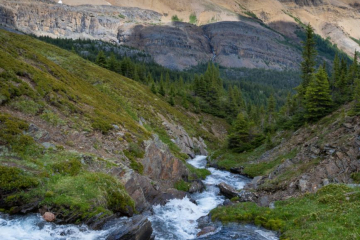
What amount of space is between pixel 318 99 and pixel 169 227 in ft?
92.8

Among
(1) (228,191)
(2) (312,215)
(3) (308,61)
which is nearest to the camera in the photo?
(2) (312,215)

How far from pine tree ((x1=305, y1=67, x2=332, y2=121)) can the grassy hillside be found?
73.5 feet

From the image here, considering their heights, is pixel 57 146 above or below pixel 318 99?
below

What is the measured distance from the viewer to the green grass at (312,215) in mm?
12812

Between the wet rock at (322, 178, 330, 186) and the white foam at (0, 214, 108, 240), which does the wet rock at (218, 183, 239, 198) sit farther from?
the white foam at (0, 214, 108, 240)

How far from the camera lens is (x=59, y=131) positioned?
69.2 feet

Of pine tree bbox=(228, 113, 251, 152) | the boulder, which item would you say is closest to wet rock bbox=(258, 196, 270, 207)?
the boulder

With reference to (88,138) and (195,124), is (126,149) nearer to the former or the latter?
(88,138)

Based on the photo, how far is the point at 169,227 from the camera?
1717 cm

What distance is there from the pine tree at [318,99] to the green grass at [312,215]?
757 inches

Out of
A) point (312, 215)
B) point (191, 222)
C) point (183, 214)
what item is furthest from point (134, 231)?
point (312, 215)

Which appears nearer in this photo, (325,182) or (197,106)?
(325,182)

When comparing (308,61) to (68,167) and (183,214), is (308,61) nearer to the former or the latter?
(183,214)

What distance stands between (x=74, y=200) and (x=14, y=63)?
17051mm
